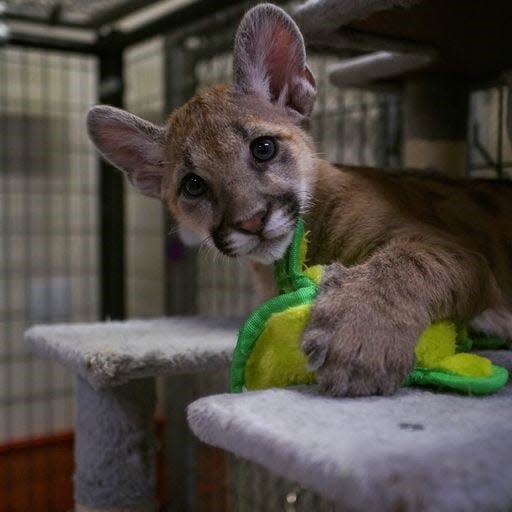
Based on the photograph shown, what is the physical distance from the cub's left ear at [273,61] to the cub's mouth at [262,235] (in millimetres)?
261

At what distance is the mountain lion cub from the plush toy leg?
0.38 meters

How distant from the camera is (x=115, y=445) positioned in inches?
51.5

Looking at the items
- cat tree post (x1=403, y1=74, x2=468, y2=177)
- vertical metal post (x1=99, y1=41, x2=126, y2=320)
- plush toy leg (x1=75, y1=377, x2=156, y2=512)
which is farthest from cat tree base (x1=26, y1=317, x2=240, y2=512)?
vertical metal post (x1=99, y1=41, x2=126, y2=320)

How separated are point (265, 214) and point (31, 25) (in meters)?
1.64

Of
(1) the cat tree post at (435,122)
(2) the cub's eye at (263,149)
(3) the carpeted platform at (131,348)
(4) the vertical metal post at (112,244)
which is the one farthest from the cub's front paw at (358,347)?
(4) the vertical metal post at (112,244)

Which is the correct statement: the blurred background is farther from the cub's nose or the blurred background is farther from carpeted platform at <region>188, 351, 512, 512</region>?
carpeted platform at <region>188, 351, 512, 512</region>

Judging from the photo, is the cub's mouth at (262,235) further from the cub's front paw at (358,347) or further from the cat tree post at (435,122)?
the cat tree post at (435,122)

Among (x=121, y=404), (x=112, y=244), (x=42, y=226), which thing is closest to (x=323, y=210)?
(x=121, y=404)

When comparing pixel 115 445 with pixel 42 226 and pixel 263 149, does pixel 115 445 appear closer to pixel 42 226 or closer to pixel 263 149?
pixel 263 149

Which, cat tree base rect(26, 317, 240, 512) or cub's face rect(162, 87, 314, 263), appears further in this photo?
cat tree base rect(26, 317, 240, 512)

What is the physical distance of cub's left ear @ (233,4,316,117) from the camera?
3.51 feet

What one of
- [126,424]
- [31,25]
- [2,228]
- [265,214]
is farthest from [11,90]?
[265,214]

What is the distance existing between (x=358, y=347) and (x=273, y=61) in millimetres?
606

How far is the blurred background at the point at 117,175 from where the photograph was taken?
174cm
